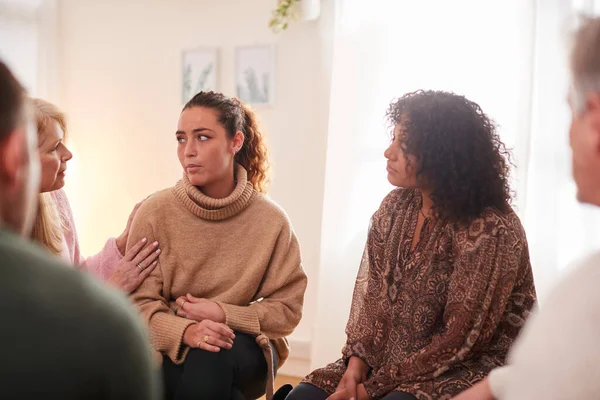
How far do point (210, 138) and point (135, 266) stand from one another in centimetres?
46

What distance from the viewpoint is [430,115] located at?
1.88 metres

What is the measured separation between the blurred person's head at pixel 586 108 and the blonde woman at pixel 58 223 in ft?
4.79

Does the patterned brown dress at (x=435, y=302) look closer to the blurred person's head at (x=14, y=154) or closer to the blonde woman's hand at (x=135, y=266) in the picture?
the blonde woman's hand at (x=135, y=266)

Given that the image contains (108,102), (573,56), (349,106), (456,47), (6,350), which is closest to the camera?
(6,350)

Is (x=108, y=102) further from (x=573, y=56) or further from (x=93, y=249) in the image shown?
(x=573, y=56)

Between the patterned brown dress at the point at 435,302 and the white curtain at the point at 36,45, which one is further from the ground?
the white curtain at the point at 36,45

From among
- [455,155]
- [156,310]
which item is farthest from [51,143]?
[455,155]

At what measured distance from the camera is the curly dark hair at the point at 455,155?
1821 millimetres

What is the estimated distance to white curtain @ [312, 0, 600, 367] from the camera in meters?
→ 2.76

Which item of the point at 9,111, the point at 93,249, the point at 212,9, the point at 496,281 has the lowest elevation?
the point at 93,249

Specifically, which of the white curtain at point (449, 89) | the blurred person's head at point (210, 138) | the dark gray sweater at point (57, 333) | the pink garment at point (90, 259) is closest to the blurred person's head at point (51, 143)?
the pink garment at point (90, 259)

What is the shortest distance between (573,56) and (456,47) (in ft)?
6.84

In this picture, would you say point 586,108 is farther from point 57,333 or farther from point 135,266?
point 135,266

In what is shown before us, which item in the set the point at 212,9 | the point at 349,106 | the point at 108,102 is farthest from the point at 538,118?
the point at 108,102
